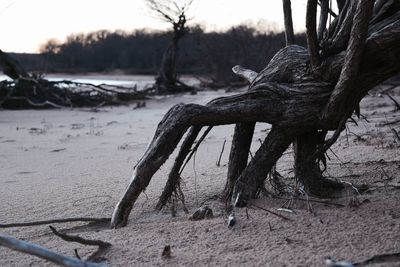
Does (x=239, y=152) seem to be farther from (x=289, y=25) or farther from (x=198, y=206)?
(x=289, y=25)

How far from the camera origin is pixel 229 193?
100 inches

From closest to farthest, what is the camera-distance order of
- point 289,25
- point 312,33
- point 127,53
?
point 312,33
point 289,25
point 127,53

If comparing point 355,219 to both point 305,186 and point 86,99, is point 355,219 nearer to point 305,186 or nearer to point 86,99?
point 305,186

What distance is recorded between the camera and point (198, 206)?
2.60 meters

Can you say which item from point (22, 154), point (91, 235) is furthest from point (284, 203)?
point (22, 154)

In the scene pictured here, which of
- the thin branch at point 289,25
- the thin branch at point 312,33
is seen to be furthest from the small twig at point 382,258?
the thin branch at point 289,25

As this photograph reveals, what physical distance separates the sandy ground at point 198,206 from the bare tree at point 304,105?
0.15m

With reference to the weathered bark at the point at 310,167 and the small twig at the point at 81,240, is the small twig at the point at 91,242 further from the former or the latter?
the weathered bark at the point at 310,167

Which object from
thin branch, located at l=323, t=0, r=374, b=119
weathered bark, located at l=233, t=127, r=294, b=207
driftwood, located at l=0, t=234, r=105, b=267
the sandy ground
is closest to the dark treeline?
the sandy ground

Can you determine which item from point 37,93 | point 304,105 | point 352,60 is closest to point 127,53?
point 37,93

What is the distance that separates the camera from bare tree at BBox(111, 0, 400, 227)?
86.2 inches

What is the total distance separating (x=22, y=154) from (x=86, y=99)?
20.6 feet

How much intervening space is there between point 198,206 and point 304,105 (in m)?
0.74

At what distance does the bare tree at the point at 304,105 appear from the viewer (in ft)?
7.18
